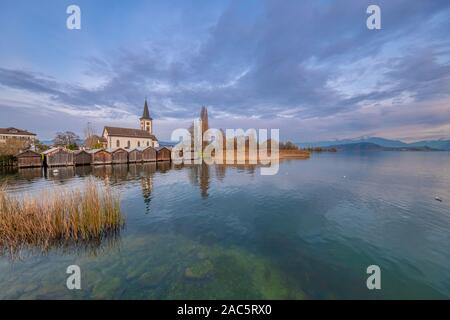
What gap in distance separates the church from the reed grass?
51.2 m

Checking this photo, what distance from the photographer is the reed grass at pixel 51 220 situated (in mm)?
7173

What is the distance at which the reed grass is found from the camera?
23.5ft

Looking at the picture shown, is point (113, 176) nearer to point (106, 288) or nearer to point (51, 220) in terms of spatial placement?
point (51, 220)

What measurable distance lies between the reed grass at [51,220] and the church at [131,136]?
51215mm

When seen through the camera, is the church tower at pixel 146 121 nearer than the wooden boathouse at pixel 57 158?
No

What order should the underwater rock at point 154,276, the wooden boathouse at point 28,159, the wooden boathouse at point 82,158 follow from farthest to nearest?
the wooden boathouse at point 82,158 → the wooden boathouse at point 28,159 → the underwater rock at point 154,276

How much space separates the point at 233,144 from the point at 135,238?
180 feet

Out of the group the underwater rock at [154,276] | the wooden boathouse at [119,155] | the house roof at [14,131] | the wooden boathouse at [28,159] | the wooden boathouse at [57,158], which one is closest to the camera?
the underwater rock at [154,276]

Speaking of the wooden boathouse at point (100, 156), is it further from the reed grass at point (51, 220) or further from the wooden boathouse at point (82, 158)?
the reed grass at point (51, 220)

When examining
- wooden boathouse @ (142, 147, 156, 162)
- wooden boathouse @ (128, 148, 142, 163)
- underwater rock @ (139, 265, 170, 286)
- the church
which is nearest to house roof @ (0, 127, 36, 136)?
the church


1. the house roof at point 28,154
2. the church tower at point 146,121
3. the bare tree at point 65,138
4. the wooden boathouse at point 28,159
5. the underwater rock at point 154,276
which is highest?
the church tower at point 146,121

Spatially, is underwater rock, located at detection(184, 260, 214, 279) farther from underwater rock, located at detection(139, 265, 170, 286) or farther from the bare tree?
the bare tree

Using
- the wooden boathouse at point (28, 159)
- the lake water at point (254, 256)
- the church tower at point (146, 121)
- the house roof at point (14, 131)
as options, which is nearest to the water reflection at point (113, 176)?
the wooden boathouse at point (28, 159)
